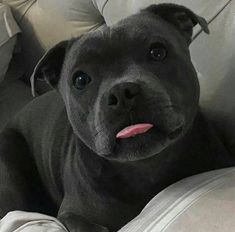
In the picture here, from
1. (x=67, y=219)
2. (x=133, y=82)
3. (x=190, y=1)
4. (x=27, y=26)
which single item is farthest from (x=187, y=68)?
(x=27, y=26)

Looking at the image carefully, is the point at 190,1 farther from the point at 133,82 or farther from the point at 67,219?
the point at 67,219

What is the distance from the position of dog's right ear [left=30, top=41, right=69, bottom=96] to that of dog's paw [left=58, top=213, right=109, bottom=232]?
0.86 feet

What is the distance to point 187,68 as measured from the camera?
0.96 m

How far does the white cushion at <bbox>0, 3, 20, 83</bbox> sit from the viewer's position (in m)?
1.65

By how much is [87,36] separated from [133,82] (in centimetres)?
17

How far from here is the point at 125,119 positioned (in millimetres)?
874

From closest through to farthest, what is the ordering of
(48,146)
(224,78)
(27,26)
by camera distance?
(224,78)
(48,146)
(27,26)

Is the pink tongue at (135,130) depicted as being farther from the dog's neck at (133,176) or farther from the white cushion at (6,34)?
the white cushion at (6,34)

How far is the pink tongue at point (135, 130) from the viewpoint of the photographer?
88 cm

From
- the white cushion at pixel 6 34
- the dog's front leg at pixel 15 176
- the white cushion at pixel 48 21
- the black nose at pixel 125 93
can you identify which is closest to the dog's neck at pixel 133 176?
the black nose at pixel 125 93

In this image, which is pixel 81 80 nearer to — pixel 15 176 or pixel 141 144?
pixel 141 144

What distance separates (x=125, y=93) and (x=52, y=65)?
0.27 m

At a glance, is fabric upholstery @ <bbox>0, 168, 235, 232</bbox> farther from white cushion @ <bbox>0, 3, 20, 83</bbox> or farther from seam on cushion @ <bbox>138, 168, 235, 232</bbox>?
white cushion @ <bbox>0, 3, 20, 83</bbox>

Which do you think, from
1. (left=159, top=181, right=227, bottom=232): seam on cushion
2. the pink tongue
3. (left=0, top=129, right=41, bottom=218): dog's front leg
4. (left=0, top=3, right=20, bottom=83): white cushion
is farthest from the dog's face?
(left=0, top=3, right=20, bottom=83): white cushion
